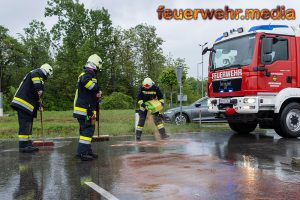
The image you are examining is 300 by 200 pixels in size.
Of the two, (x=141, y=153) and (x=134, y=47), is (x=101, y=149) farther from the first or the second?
(x=134, y=47)

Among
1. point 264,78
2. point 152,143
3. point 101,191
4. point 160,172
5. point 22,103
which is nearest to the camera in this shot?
point 101,191

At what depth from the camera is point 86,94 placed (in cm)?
805

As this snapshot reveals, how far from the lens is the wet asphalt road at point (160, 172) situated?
5188 mm

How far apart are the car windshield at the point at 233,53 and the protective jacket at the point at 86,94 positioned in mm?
4774

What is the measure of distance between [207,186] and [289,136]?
660cm

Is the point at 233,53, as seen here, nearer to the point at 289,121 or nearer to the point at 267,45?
the point at 267,45

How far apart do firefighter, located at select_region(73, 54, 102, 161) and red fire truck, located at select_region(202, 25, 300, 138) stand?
15.1 feet

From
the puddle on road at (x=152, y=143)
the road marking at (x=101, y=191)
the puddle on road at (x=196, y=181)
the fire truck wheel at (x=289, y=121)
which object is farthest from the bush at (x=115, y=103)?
the road marking at (x=101, y=191)

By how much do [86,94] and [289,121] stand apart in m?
6.13

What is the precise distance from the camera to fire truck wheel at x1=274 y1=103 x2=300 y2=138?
36.7 ft

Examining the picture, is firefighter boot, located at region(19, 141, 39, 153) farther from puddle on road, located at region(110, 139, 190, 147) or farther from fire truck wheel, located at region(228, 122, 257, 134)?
fire truck wheel, located at region(228, 122, 257, 134)

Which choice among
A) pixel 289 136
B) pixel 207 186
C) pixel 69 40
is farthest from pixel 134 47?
pixel 207 186

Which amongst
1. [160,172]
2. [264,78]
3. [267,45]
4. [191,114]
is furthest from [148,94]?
[191,114]

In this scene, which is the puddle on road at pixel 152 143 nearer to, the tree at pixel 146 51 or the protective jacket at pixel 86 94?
the protective jacket at pixel 86 94
